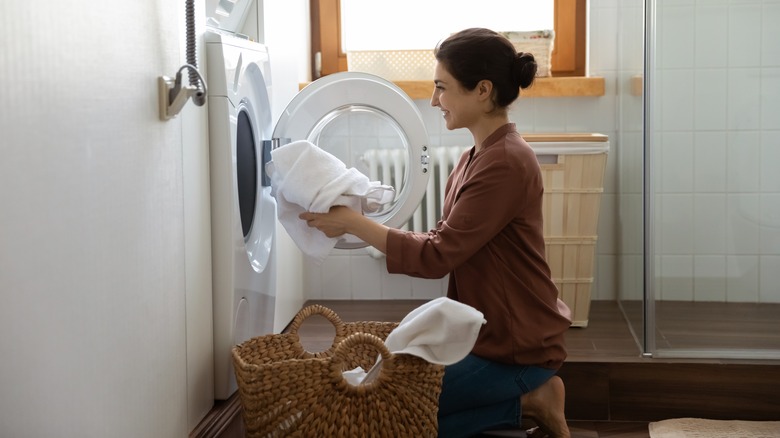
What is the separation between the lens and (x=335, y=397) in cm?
177

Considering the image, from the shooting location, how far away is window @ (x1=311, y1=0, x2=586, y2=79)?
353 cm

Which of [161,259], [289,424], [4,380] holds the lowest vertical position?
[289,424]

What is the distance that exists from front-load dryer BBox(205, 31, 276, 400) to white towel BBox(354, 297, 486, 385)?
45 centimetres

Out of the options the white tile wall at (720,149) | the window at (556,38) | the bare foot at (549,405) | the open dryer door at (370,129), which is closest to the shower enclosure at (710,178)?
the white tile wall at (720,149)

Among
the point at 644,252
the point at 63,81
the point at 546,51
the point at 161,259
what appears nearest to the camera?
the point at 63,81

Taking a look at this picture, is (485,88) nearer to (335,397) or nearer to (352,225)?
(352,225)

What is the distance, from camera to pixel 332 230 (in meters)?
2.04

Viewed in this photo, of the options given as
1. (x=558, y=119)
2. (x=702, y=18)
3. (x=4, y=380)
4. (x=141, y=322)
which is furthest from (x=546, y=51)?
(x=4, y=380)

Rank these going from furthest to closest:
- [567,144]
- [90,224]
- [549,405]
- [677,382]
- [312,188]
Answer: [567,144]
[677,382]
[549,405]
[312,188]
[90,224]

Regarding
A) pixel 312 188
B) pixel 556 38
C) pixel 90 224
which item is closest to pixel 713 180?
pixel 556 38

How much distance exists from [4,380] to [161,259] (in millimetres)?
601

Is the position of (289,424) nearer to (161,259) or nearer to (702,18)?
(161,259)

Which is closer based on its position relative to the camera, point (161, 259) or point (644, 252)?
point (161, 259)

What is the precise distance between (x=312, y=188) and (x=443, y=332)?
0.45 metres
